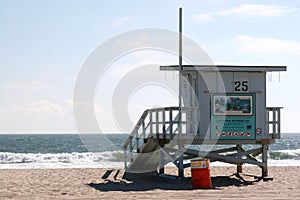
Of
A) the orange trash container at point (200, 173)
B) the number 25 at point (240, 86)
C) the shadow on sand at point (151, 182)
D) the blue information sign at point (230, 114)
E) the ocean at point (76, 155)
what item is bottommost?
the ocean at point (76, 155)

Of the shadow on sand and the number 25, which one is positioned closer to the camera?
the shadow on sand

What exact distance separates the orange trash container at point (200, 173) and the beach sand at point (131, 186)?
27 centimetres

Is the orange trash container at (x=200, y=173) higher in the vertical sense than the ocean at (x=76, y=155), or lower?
higher

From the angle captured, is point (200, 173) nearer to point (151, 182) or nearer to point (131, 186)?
point (131, 186)

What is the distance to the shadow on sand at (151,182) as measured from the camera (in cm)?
1642

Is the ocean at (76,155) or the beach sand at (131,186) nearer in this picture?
the beach sand at (131,186)

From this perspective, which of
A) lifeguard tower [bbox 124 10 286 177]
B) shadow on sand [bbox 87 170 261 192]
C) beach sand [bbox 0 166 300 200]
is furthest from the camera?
lifeguard tower [bbox 124 10 286 177]

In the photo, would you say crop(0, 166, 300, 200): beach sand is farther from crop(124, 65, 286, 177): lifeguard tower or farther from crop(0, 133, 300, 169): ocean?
crop(0, 133, 300, 169): ocean

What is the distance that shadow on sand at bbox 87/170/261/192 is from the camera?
53.9 ft

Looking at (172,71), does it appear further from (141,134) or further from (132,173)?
(132,173)

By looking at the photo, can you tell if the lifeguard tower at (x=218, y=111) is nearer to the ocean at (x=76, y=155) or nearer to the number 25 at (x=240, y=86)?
the number 25 at (x=240, y=86)

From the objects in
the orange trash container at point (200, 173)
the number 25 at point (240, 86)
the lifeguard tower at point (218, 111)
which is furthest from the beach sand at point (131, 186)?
the number 25 at point (240, 86)

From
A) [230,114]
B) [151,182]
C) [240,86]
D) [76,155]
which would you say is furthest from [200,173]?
[76,155]

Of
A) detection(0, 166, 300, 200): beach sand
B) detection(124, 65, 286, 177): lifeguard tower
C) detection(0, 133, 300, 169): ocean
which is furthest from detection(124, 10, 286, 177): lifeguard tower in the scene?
detection(0, 133, 300, 169): ocean
